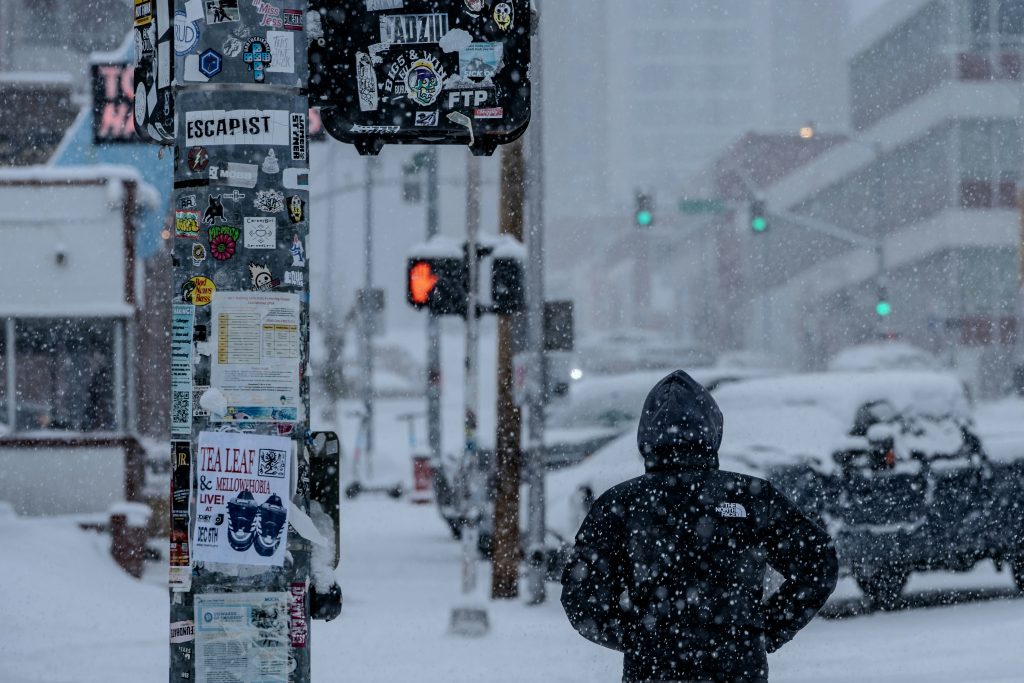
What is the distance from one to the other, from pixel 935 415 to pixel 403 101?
926cm

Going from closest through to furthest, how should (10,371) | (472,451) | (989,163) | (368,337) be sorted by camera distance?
1. (472,451)
2. (10,371)
3. (368,337)
4. (989,163)

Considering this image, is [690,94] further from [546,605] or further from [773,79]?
[546,605]

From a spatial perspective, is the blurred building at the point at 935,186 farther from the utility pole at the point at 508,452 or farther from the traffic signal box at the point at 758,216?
the utility pole at the point at 508,452

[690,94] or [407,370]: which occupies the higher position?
[690,94]

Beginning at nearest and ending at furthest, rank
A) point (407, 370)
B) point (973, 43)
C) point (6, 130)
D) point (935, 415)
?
point (935, 415)
point (6, 130)
point (973, 43)
point (407, 370)

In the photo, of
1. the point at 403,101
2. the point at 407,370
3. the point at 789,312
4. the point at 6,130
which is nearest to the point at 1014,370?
the point at 789,312

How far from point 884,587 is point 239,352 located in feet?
30.8

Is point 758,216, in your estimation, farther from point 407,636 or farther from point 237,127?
point 237,127

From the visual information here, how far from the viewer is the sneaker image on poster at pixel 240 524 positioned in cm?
357

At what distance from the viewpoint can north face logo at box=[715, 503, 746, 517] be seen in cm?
362

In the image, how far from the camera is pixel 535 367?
13.5 m

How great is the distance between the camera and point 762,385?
12.8 m

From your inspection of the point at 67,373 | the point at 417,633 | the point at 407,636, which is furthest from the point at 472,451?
the point at 67,373

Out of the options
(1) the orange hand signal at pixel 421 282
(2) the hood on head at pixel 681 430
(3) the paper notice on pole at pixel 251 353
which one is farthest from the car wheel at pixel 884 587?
(3) the paper notice on pole at pixel 251 353
